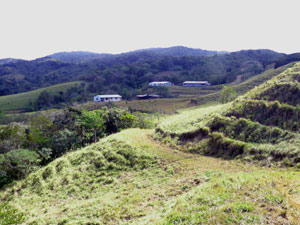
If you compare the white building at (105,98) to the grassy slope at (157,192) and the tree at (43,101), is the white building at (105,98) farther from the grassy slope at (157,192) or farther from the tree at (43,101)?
the grassy slope at (157,192)

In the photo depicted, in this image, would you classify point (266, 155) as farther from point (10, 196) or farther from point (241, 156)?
point (10, 196)

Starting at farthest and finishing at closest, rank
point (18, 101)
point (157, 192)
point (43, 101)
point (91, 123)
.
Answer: point (18, 101) < point (43, 101) < point (91, 123) < point (157, 192)

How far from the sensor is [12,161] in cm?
2345

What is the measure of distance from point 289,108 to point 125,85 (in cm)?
9624

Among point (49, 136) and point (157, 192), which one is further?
point (49, 136)

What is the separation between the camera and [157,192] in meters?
12.5

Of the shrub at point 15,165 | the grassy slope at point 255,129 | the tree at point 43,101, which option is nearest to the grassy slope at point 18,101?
the tree at point 43,101

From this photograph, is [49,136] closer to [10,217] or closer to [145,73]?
[10,217]

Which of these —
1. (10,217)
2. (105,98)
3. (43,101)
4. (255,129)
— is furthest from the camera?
(43,101)

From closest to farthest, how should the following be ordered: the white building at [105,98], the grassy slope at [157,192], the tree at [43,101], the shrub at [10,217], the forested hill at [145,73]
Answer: the grassy slope at [157,192], the shrub at [10,217], the white building at [105,98], the tree at [43,101], the forested hill at [145,73]

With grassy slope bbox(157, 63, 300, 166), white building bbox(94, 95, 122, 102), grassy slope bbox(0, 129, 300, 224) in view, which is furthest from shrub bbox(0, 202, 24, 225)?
white building bbox(94, 95, 122, 102)

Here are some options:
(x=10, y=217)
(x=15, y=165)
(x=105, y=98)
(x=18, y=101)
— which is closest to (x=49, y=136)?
(x=15, y=165)

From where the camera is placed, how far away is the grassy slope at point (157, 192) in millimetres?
8047

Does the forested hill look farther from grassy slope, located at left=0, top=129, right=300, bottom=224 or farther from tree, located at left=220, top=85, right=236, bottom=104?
grassy slope, located at left=0, top=129, right=300, bottom=224
